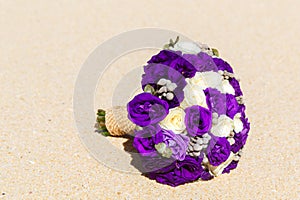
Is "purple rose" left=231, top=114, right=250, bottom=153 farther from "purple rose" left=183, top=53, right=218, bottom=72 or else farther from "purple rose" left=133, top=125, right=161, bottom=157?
"purple rose" left=133, top=125, right=161, bottom=157

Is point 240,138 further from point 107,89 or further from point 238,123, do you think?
point 107,89

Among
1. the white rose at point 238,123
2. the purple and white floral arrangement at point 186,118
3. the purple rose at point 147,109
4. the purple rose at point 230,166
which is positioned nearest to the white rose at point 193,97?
the purple and white floral arrangement at point 186,118

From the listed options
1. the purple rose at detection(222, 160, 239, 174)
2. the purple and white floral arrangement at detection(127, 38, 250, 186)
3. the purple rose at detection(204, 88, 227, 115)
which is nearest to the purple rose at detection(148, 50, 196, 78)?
the purple and white floral arrangement at detection(127, 38, 250, 186)

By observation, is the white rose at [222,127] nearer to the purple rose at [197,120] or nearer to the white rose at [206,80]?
the purple rose at [197,120]

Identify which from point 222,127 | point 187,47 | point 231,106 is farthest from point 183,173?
point 187,47

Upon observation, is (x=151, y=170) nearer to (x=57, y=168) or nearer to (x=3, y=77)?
(x=57, y=168)

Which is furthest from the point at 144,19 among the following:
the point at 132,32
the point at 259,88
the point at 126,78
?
the point at 259,88
